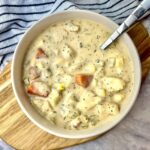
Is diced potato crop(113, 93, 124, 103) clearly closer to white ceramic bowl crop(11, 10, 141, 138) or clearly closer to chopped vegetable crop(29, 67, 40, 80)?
white ceramic bowl crop(11, 10, 141, 138)

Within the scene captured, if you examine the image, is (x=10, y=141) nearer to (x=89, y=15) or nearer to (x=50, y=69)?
(x=50, y=69)

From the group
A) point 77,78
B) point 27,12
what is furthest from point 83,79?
point 27,12

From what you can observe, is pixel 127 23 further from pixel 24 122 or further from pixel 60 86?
pixel 24 122

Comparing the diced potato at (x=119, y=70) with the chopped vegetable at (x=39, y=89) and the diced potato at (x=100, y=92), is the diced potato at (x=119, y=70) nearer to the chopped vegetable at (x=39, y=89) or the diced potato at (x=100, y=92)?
the diced potato at (x=100, y=92)

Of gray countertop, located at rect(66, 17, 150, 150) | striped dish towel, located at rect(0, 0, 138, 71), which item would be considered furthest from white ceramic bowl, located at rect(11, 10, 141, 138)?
gray countertop, located at rect(66, 17, 150, 150)

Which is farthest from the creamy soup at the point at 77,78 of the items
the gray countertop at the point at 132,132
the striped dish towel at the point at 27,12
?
the gray countertop at the point at 132,132

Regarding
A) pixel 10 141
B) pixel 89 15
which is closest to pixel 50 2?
pixel 89 15
